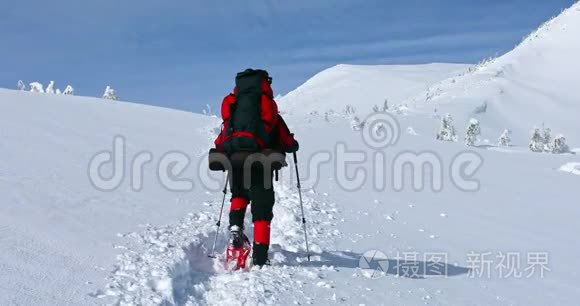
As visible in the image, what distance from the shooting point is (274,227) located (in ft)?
26.6

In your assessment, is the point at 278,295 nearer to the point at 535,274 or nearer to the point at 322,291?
the point at 322,291

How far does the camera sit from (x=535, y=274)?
7.59 metres

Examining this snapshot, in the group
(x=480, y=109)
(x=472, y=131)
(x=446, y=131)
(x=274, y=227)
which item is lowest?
(x=274, y=227)

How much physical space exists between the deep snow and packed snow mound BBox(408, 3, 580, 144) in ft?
162

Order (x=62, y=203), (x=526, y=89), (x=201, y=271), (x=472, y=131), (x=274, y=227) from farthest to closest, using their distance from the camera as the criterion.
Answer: (x=526, y=89)
(x=472, y=131)
(x=274, y=227)
(x=62, y=203)
(x=201, y=271)

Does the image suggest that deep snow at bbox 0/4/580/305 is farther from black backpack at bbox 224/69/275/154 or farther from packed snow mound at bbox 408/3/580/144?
packed snow mound at bbox 408/3/580/144

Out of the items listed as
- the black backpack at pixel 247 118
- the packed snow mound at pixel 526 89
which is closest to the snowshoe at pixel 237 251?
the black backpack at pixel 247 118

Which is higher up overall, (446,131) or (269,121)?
(446,131)

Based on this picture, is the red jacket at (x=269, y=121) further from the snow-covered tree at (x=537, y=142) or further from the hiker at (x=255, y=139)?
the snow-covered tree at (x=537, y=142)

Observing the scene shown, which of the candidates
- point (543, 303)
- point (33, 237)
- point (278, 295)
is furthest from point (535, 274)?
point (33, 237)

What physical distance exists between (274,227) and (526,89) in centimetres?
8649

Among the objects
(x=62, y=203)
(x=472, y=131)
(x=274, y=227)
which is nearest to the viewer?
(x=62, y=203)

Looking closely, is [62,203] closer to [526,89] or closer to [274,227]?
[274,227]

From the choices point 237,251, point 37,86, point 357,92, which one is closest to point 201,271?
point 237,251
